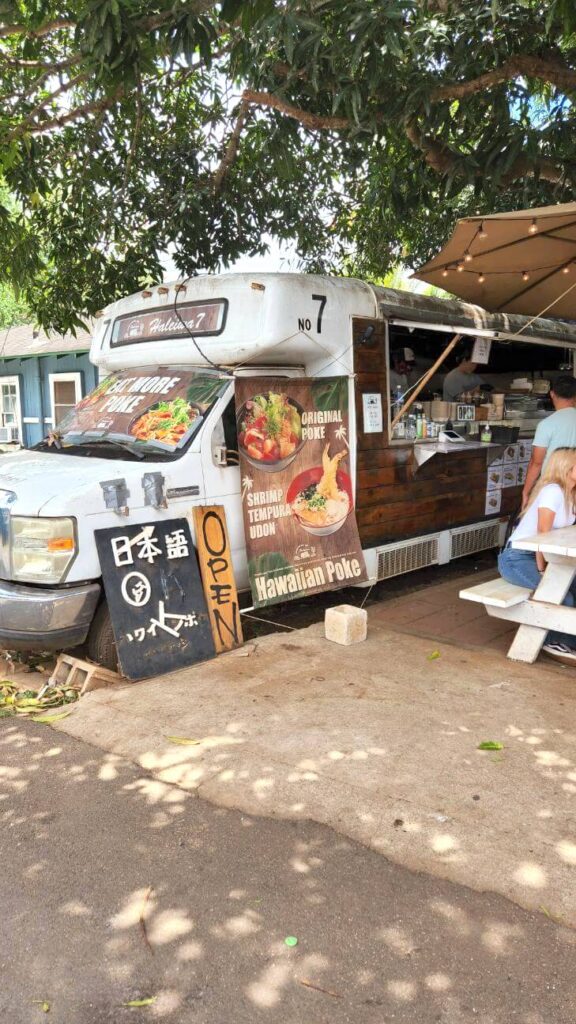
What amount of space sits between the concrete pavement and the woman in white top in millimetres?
241

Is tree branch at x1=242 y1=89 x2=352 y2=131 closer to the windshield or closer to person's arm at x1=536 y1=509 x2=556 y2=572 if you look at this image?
the windshield

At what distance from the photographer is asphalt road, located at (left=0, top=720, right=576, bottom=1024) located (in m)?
2.14

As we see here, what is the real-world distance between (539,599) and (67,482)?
310cm

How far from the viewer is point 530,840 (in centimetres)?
288

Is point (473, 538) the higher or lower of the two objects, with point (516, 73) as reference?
lower

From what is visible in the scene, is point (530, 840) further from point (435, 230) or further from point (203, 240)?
point (435, 230)

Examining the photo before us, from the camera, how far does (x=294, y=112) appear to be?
6.46m

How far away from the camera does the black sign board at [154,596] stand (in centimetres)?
448

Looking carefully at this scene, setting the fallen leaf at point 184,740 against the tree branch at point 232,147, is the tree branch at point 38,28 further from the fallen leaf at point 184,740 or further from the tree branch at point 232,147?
the fallen leaf at point 184,740

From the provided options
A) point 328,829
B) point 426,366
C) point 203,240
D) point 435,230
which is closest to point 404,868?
point 328,829

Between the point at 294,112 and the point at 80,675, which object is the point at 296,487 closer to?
the point at 80,675

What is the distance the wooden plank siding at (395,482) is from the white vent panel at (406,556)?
0.07 m

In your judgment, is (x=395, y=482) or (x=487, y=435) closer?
(x=395, y=482)

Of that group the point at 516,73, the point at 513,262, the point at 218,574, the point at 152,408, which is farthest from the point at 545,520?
the point at 516,73
